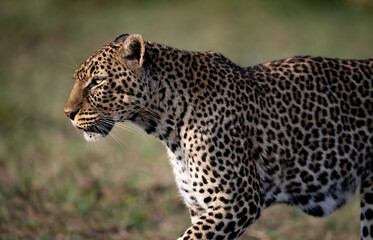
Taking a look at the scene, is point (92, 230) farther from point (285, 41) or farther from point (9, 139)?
point (285, 41)

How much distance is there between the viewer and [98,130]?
18.4ft

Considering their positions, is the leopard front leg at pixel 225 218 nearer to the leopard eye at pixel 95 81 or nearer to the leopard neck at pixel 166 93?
the leopard neck at pixel 166 93

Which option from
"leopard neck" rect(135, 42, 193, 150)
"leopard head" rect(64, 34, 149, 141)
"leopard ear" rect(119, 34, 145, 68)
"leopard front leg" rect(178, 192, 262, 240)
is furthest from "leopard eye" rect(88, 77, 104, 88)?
"leopard front leg" rect(178, 192, 262, 240)

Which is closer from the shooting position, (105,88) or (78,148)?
(105,88)

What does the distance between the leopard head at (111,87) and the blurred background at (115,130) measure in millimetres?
445

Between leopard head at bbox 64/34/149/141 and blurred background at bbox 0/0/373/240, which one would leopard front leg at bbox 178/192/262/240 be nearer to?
leopard head at bbox 64/34/149/141

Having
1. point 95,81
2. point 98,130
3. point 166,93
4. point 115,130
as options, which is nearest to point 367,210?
point 166,93

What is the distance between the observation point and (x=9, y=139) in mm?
9953

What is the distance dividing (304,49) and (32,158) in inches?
343

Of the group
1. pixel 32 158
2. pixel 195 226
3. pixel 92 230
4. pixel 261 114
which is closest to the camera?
pixel 195 226

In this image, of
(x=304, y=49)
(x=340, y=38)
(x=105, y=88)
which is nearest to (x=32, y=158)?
(x=105, y=88)

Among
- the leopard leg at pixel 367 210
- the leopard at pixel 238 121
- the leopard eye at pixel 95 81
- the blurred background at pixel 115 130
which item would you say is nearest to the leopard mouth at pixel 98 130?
the leopard at pixel 238 121

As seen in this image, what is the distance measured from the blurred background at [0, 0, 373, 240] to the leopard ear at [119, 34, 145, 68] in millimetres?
629

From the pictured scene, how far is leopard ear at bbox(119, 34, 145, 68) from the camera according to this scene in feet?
17.6
